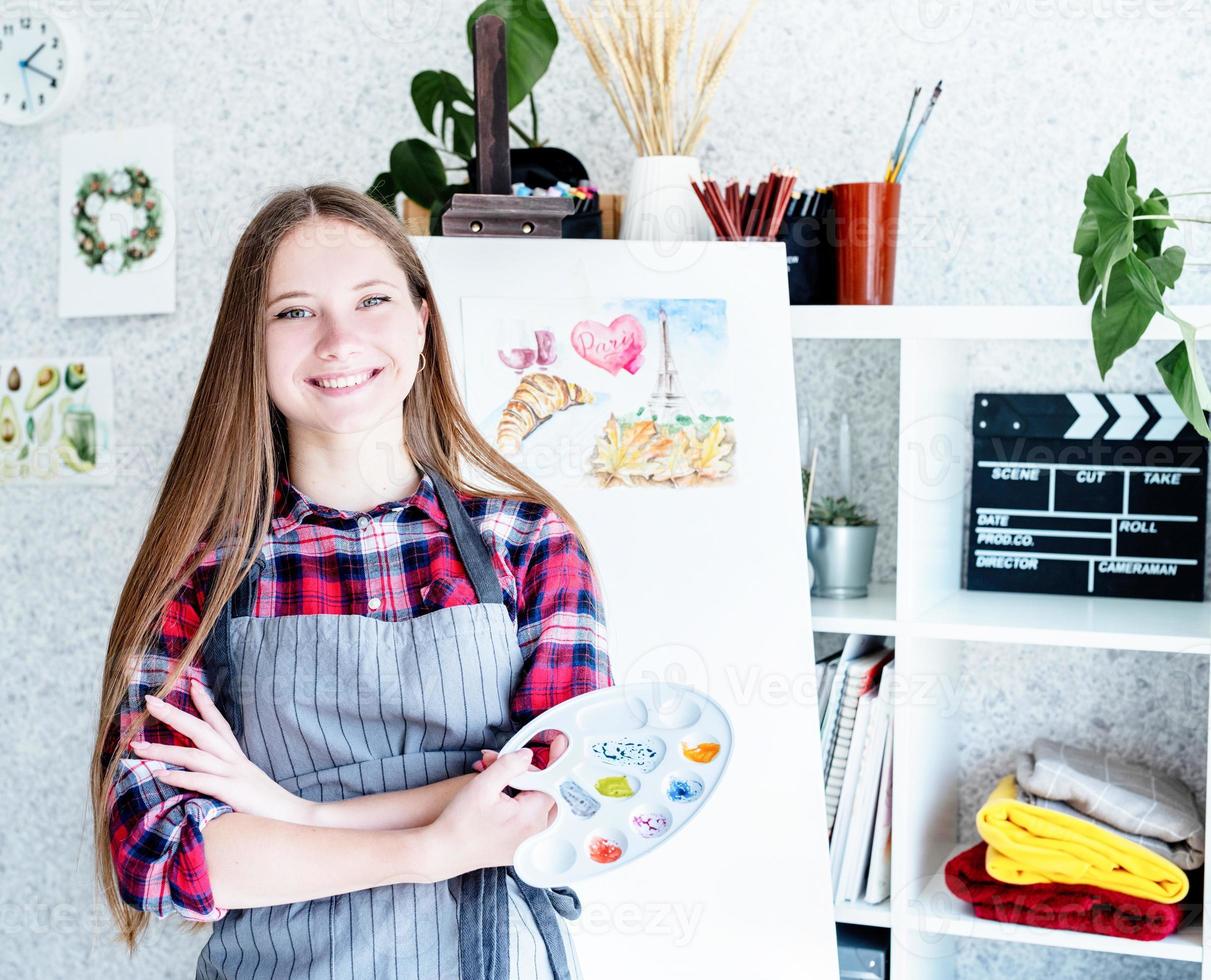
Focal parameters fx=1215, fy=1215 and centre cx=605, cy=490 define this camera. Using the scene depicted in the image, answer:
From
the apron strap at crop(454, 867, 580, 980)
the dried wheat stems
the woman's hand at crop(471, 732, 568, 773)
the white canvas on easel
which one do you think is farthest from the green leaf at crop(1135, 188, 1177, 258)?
the apron strap at crop(454, 867, 580, 980)

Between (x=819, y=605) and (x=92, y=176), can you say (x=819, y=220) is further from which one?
(x=92, y=176)

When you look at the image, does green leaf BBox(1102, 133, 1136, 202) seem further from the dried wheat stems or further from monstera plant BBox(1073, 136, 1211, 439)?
the dried wheat stems

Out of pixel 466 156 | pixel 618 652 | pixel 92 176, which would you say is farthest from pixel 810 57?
pixel 92 176

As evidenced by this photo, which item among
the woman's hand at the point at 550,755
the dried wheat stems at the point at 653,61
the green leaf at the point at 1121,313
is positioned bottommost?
the woman's hand at the point at 550,755

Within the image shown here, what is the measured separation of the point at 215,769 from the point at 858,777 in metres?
0.89

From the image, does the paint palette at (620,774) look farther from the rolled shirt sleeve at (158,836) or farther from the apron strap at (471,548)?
the rolled shirt sleeve at (158,836)

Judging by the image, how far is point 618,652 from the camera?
1.43m

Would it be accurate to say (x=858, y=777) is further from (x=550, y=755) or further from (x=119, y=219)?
(x=119, y=219)

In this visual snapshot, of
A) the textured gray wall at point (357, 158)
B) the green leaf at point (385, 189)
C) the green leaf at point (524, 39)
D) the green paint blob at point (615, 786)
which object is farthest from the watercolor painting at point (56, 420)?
the green paint blob at point (615, 786)

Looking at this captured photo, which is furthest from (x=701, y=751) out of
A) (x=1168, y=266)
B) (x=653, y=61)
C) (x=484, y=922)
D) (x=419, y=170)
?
(x=419, y=170)

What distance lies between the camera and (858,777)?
165cm

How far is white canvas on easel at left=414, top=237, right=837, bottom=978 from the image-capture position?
55.6 inches

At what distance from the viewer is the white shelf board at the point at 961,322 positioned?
1.50 meters

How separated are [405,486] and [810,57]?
1035mm
